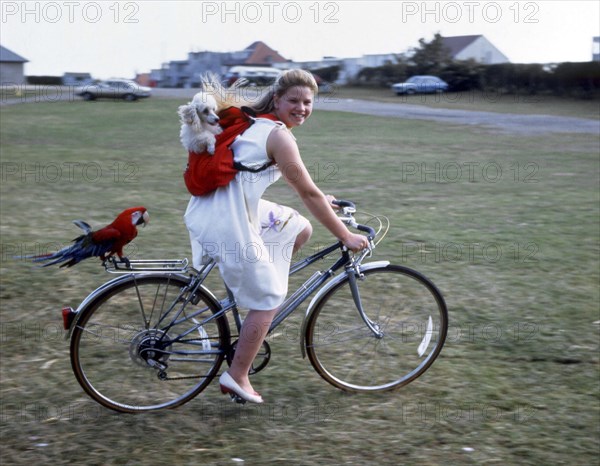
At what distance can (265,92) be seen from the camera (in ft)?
13.9

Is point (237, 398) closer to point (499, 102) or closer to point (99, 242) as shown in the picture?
point (99, 242)

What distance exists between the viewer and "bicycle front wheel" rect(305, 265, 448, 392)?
4.67 meters

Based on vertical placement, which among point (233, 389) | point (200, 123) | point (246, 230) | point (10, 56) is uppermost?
point (10, 56)

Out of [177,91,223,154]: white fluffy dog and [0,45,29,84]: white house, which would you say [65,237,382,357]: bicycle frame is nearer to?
[177,91,223,154]: white fluffy dog

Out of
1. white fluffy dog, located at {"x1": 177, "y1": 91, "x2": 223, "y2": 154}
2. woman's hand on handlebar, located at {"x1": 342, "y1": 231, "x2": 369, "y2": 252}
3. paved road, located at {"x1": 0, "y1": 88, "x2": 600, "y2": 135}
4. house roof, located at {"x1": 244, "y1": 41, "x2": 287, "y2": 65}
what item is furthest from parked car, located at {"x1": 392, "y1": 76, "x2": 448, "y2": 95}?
white fluffy dog, located at {"x1": 177, "y1": 91, "x2": 223, "y2": 154}

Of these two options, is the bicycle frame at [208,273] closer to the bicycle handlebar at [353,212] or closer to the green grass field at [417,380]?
the bicycle handlebar at [353,212]

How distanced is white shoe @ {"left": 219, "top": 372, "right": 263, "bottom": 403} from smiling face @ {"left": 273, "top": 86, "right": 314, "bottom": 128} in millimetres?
1434

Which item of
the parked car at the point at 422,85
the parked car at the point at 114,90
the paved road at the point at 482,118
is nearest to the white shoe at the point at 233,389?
the paved road at the point at 482,118

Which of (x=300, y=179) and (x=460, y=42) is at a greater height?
(x=460, y=42)

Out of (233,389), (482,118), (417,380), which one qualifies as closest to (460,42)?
(482,118)

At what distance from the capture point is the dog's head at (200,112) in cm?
396

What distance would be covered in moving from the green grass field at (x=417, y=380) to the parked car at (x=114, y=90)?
29.9 meters

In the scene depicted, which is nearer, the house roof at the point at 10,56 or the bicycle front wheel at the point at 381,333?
the bicycle front wheel at the point at 381,333

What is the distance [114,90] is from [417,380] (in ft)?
135
